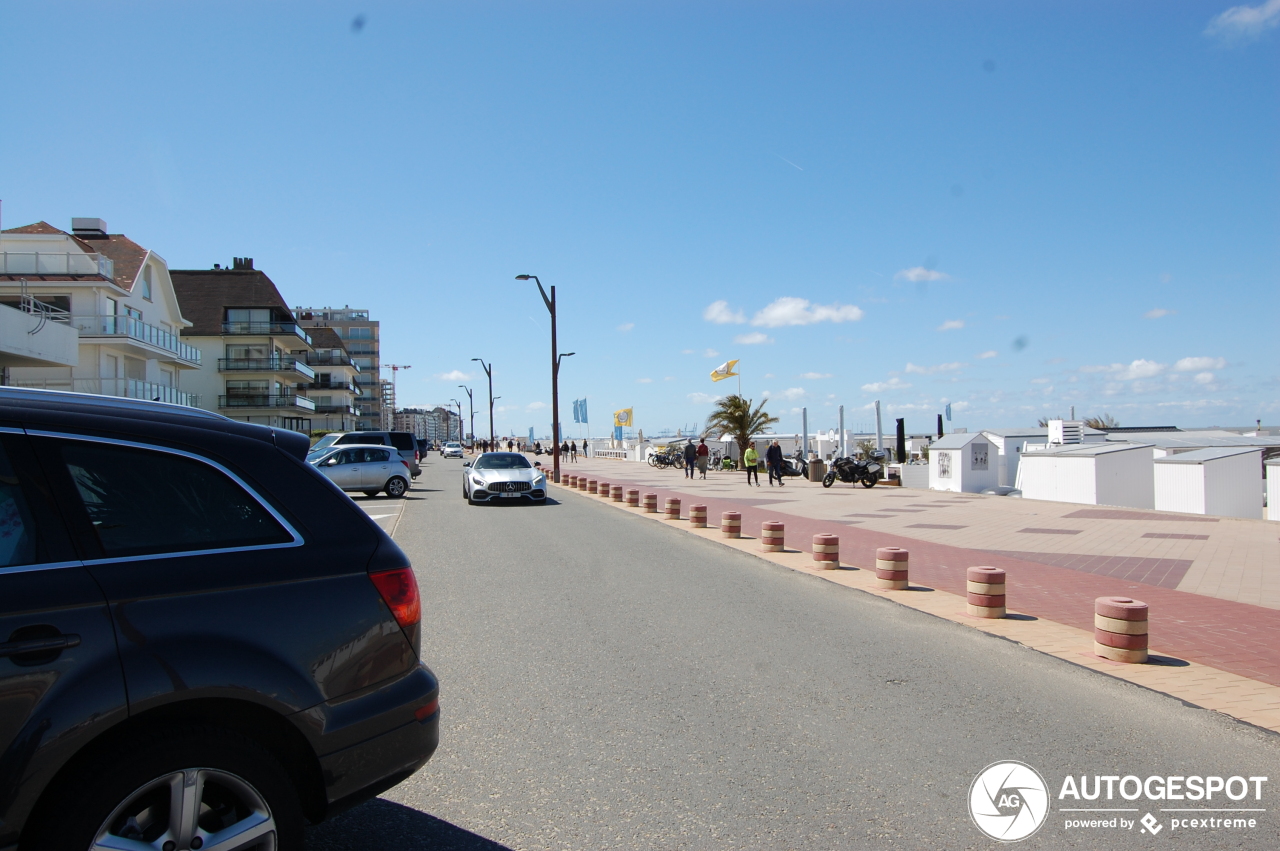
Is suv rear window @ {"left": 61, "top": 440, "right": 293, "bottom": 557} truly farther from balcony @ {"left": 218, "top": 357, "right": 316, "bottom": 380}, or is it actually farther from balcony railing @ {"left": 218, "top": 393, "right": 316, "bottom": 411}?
balcony @ {"left": 218, "top": 357, "right": 316, "bottom": 380}

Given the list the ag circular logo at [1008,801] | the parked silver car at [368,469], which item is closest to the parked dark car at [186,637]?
the ag circular logo at [1008,801]

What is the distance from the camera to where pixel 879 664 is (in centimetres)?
631

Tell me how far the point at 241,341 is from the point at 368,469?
47.1 m

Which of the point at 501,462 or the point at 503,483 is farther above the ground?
the point at 501,462

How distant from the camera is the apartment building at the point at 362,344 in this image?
124750 millimetres

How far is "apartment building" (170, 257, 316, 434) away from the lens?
63562 millimetres

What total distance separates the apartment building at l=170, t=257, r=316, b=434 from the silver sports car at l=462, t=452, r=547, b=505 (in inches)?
1808

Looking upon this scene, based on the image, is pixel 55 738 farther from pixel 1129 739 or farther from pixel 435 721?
pixel 1129 739

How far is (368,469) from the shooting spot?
974 inches

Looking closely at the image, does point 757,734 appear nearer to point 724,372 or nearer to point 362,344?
point 724,372

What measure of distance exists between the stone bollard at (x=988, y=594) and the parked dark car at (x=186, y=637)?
246 inches

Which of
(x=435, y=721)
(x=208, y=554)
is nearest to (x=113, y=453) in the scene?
(x=208, y=554)

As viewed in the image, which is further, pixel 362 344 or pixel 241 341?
pixel 362 344

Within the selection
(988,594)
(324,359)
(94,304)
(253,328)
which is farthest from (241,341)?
(988,594)
